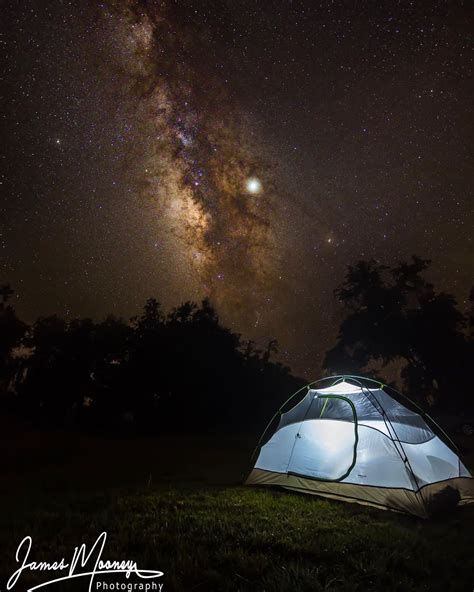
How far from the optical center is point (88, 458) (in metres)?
13.7

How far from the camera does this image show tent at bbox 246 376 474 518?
264 inches

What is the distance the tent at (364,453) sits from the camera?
6.71m

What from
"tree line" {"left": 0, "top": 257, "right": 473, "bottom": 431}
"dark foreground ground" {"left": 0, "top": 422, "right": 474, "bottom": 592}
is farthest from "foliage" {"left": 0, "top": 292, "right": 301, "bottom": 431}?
"dark foreground ground" {"left": 0, "top": 422, "right": 474, "bottom": 592}

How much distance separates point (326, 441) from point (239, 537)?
3.26 metres

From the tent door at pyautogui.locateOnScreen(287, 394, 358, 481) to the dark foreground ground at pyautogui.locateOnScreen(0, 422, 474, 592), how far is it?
62 cm

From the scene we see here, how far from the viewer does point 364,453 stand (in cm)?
722

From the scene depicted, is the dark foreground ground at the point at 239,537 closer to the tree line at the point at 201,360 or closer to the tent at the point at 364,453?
the tent at the point at 364,453

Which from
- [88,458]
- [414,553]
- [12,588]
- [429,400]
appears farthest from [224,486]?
[429,400]

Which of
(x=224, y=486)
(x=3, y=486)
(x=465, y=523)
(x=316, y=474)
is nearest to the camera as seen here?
(x=465, y=523)

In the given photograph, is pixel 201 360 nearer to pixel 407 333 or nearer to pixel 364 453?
pixel 407 333

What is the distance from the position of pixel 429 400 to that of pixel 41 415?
35.4 metres

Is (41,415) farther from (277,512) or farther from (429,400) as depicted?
(429,400)

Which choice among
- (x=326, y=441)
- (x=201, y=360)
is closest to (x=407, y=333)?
(x=201, y=360)

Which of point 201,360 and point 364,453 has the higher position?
point 201,360
